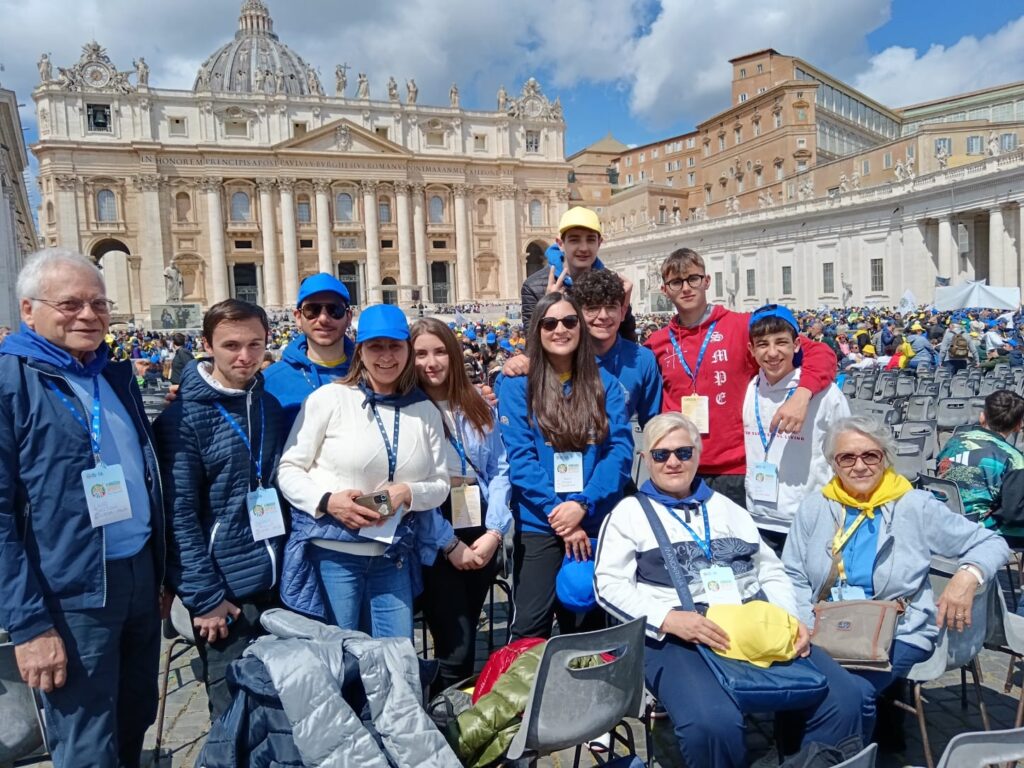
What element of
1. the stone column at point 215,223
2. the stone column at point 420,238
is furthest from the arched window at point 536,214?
the stone column at point 215,223

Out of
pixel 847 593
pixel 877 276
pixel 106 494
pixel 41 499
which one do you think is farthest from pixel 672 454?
pixel 877 276

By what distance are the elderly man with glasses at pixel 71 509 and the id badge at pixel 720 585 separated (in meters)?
2.04

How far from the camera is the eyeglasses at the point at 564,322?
318 centimetres

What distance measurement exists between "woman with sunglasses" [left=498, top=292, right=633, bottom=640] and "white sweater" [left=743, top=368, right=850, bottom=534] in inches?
31.7

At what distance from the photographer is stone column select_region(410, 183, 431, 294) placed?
56.3m

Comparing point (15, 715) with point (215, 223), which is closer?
point (15, 715)

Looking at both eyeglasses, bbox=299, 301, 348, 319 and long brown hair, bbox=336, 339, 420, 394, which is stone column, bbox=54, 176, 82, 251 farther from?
long brown hair, bbox=336, 339, 420, 394

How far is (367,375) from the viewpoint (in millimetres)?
2988

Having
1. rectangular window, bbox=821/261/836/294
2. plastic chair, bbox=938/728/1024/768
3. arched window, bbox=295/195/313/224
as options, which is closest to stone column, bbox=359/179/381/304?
arched window, bbox=295/195/313/224

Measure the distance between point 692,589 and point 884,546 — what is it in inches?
33.3

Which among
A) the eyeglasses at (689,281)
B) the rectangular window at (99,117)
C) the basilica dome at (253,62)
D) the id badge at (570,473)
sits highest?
the basilica dome at (253,62)

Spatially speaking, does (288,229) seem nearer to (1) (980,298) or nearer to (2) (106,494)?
(1) (980,298)

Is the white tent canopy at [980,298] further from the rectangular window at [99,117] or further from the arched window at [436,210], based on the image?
the rectangular window at [99,117]

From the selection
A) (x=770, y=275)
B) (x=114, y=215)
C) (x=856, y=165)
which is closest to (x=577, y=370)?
(x=770, y=275)
